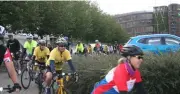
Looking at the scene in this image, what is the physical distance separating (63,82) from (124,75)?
515 centimetres

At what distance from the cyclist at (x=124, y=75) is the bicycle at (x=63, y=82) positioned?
4289 mm

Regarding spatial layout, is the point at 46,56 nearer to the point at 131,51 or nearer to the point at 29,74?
the point at 29,74

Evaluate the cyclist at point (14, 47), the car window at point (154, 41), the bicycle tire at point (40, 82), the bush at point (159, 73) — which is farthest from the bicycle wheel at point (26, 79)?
the car window at point (154, 41)

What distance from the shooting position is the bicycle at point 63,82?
870 cm

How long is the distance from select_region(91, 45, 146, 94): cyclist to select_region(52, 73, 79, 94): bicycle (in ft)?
14.1

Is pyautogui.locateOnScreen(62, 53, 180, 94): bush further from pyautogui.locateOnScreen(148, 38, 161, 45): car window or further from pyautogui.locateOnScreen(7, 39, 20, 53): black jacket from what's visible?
pyautogui.locateOnScreen(7, 39, 20, 53): black jacket

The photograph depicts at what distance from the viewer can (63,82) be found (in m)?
9.13

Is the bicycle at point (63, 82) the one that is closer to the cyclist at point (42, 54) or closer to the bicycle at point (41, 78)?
the bicycle at point (41, 78)

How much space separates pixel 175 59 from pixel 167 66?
0.22 meters

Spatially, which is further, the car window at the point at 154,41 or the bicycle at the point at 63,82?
the car window at the point at 154,41

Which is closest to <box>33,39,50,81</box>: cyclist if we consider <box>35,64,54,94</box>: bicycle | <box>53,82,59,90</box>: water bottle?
<box>35,64,54,94</box>: bicycle

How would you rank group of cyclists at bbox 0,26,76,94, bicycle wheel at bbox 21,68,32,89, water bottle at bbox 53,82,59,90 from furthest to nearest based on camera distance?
bicycle wheel at bbox 21,68,32,89
water bottle at bbox 53,82,59,90
group of cyclists at bbox 0,26,76,94

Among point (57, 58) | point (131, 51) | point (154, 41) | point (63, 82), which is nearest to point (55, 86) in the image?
point (63, 82)

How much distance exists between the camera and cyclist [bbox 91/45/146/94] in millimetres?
4094
